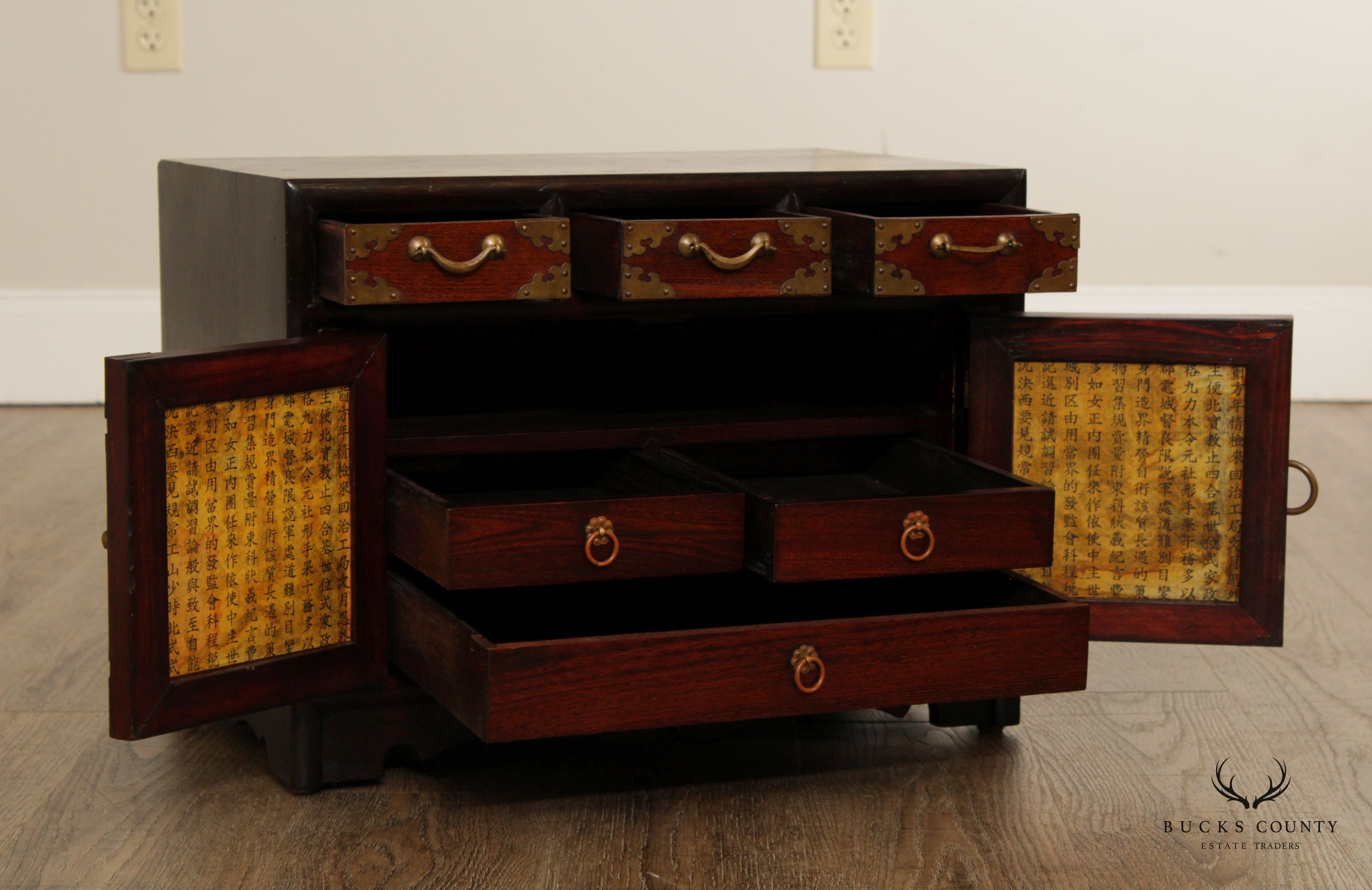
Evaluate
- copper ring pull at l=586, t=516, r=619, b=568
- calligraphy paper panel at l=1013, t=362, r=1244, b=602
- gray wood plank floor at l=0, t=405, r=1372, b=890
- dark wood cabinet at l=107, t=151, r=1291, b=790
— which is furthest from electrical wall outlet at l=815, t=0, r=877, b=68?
copper ring pull at l=586, t=516, r=619, b=568

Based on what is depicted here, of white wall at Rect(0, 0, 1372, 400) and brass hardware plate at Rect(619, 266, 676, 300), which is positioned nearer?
brass hardware plate at Rect(619, 266, 676, 300)

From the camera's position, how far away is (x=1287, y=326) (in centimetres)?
158

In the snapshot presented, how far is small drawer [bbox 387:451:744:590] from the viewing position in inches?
51.9

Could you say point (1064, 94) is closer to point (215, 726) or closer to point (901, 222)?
point (901, 222)

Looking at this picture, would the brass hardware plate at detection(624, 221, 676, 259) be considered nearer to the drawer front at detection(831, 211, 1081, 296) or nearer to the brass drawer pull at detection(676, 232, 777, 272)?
the brass drawer pull at detection(676, 232, 777, 272)

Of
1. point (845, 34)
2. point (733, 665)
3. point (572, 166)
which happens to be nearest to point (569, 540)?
point (733, 665)

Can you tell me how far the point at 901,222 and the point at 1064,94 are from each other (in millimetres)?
2171

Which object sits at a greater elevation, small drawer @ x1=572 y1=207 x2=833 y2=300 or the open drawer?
small drawer @ x1=572 y1=207 x2=833 y2=300

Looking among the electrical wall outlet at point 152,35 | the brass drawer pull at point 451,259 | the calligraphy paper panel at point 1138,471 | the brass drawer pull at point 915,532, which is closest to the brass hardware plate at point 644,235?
the brass drawer pull at point 451,259

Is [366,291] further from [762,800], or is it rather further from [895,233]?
[762,800]

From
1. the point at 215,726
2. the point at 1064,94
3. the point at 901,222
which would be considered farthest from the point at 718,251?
the point at 1064,94

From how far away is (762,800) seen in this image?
57.8 inches

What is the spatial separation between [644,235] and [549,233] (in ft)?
0.27

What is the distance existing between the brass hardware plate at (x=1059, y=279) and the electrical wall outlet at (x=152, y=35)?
2.34 metres
